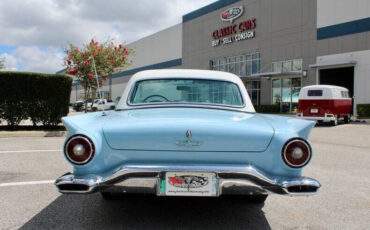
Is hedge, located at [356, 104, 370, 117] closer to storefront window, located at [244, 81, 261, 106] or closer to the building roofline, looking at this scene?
storefront window, located at [244, 81, 261, 106]

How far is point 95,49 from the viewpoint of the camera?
16.8m

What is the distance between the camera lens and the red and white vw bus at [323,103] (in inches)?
658

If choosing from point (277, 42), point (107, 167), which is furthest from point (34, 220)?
point (277, 42)

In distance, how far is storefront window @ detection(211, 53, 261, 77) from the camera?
30.8m

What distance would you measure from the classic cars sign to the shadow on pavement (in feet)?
95.2

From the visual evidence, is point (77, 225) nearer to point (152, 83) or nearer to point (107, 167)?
point (107, 167)

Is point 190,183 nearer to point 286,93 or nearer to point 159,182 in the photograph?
point 159,182

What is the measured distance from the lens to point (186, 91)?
4.02 metres

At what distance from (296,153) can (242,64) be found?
3036cm

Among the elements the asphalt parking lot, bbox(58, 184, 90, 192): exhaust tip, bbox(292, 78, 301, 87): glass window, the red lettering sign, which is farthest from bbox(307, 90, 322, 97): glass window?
bbox(58, 184, 90, 192): exhaust tip

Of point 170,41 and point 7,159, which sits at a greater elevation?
point 170,41

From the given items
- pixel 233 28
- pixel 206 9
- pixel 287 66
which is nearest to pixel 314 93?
pixel 287 66

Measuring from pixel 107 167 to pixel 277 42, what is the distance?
2803cm

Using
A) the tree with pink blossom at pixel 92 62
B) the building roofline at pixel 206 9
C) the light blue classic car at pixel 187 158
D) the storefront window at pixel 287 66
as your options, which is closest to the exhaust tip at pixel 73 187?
the light blue classic car at pixel 187 158
